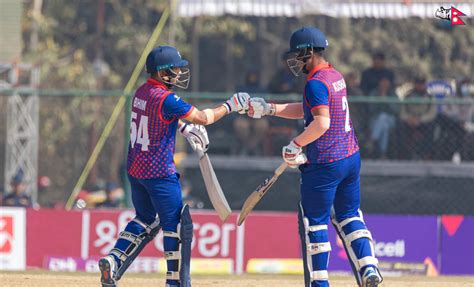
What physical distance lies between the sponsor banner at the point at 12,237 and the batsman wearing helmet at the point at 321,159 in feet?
23.5

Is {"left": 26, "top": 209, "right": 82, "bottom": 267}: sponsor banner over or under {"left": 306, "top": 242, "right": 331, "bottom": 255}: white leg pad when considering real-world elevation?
under

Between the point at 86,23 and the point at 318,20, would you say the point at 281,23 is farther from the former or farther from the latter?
the point at 86,23

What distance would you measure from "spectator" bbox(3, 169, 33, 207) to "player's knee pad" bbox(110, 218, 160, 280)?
770cm

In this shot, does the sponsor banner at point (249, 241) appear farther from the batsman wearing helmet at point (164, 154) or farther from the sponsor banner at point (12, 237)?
the batsman wearing helmet at point (164, 154)

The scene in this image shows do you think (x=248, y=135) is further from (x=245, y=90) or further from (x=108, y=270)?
(x=108, y=270)

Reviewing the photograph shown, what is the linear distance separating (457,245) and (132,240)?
6.57 metres

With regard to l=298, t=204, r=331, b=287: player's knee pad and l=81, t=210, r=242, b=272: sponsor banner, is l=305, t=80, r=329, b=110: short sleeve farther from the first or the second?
l=81, t=210, r=242, b=272: sponsor banner

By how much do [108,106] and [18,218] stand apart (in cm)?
1584

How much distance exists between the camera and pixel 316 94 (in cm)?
894

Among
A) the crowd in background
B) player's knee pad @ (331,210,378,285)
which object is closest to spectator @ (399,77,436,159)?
the crowd in background

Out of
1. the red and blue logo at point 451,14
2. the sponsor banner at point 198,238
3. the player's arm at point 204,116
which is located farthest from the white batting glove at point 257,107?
the red and blue logo at point 451,14

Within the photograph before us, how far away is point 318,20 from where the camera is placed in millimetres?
26625

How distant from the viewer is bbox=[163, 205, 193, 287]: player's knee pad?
9266mm

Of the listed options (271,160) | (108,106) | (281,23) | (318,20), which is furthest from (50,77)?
(271,160)
